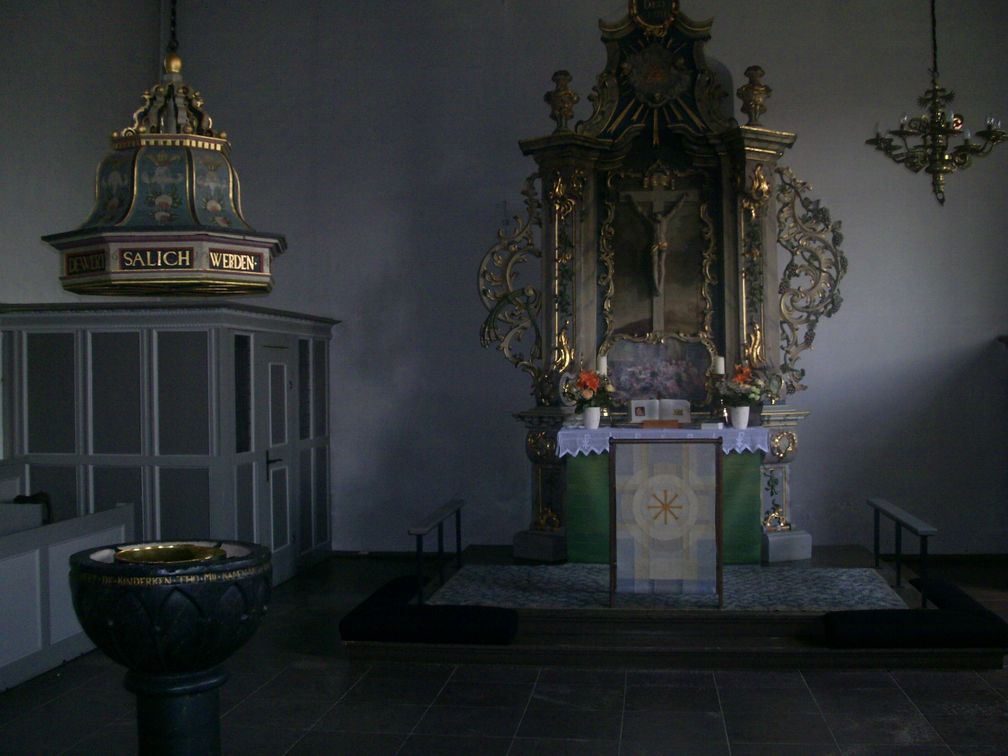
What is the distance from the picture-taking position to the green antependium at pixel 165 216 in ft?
14.2

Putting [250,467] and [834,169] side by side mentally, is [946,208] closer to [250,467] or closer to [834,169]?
[834,169]

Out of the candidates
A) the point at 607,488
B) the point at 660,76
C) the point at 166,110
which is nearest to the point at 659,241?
the point at 660,76

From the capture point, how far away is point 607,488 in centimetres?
800

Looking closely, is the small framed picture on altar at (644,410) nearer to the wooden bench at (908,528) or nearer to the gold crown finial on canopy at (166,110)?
the wooden bench at (908,528)

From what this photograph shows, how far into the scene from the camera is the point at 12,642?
6.13 metres

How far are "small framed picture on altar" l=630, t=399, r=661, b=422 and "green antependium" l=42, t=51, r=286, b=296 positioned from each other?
4.46 m

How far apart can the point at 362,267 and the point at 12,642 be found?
509 cm

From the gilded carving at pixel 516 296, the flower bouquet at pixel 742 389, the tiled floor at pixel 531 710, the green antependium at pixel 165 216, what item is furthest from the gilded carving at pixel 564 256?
the green antependium at pixel 165 216

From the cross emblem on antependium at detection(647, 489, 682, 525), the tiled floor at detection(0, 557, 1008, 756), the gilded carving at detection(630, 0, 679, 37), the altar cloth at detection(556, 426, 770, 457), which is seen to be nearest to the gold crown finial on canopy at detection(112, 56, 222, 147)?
the tiled floor at detection(0, 557, 1008, 756)

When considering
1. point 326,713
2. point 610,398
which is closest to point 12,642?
point 326,713

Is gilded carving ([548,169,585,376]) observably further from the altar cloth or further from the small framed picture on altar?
the altar cloth

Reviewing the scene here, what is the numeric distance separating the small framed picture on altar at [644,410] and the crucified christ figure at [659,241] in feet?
3.28

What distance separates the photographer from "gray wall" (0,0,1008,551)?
965 cm

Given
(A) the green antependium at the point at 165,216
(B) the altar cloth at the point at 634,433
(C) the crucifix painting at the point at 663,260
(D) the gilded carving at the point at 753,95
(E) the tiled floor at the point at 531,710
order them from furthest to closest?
(C) the crucifix painting at the point at 663,260, (D) the gilded carving at the point at 753,95, (B) the altar cloth at the point at 634,433, (E) the tiled floor at the point at 531,710, (A) the green antependium at the point at 165,216
